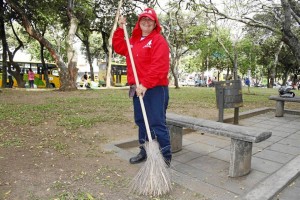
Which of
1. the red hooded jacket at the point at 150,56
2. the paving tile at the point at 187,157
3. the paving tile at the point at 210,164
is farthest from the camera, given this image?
the paving tile at the point at 187,157

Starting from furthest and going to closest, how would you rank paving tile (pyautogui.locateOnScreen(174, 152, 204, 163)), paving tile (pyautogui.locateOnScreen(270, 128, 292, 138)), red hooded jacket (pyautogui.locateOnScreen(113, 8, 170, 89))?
paving tile (pyautogui.locateOnScreen(270, 128, 292, 138)) < paving tile (pyautogui.locateOnScreen(174, 152, 204, 163)) < red hooded jacket (pyautogui.locateOnScreen(113, 8, 170, 89))

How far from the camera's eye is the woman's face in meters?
3.34

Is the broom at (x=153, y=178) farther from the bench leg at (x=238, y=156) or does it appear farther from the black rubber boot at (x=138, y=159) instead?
the bench leg at (x=238, y=156)

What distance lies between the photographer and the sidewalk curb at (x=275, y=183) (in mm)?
2828

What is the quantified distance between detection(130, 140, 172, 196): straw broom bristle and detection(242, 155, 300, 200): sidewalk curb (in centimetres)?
83

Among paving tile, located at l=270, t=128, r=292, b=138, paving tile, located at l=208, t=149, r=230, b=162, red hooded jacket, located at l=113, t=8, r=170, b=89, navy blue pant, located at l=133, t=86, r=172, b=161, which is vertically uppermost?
red hooded jacket, located at l=113, t=8, r=170, b=89

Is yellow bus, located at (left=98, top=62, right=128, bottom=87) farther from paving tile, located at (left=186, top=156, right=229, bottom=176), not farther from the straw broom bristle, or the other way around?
the straw broom bristle

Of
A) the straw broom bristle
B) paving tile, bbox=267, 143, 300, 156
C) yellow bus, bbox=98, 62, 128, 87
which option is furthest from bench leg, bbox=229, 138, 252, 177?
yellow bus, bbox=98, 62, 128, 87

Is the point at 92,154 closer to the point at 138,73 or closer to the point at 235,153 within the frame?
the point at 138,73

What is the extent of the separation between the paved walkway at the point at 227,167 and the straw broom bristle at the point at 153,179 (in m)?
0.33

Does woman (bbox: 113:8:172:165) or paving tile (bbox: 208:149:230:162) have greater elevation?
woman (bbox: 113:8:172:165)

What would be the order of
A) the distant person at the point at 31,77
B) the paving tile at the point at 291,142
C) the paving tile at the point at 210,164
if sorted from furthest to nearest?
the distant person at the point at 31,77, the paving tile at the point at 291,142, the paving tile at the point at 210,164

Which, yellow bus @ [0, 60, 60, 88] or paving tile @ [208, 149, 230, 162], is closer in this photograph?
paving tile @ [208, 149, 230, 162]

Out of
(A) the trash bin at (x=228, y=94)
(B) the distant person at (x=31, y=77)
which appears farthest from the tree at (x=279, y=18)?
(B) the distant person at (x=31, y=77)
